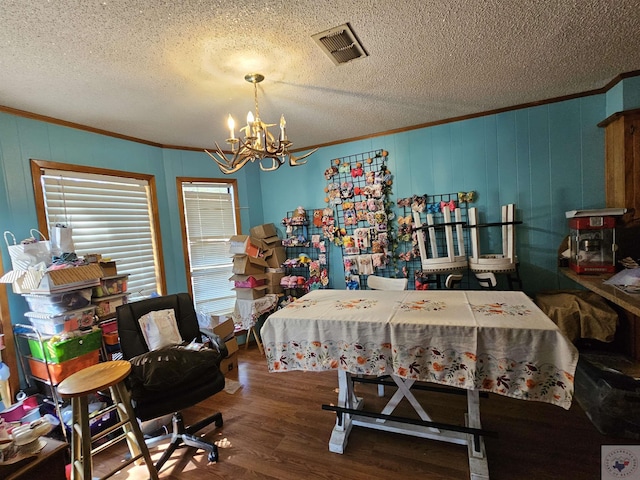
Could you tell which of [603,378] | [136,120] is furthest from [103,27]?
[603,378]

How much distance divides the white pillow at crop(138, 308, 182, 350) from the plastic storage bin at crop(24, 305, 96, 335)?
49cm

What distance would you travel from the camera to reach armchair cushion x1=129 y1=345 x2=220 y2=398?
1731 mm

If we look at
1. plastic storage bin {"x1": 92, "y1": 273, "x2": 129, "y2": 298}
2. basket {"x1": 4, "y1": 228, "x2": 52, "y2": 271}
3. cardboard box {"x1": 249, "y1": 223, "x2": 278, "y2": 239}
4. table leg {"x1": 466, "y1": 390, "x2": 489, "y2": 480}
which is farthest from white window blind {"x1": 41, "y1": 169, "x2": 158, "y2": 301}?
table leg {"x1": 466, "y1": 390, "x2": 489, "y2": 480}

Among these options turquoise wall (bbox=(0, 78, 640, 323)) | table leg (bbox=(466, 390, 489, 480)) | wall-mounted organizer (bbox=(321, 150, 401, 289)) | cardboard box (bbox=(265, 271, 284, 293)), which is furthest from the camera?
cardboard box (bbox=(265, 271, 284, 293))

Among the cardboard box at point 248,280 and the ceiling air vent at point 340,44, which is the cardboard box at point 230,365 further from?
the ceiling air vent at point 340,44

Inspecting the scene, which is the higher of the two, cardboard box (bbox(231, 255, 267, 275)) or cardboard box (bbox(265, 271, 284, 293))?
cardboard box (bbox(231, 255, 267, 275))

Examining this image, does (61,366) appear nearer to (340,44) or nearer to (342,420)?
(342,420)

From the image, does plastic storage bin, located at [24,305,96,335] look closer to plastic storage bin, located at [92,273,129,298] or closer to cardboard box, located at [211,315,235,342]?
plastic storage bin, located at [92,273,129,298]

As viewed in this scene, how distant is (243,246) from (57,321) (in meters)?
1.83

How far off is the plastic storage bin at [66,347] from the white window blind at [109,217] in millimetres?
784

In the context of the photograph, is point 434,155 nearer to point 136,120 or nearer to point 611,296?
point 611,296

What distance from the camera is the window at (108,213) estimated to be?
2457 mm

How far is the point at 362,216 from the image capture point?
3.50 meters

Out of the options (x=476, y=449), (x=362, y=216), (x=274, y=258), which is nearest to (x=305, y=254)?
(x=274, y=258)
